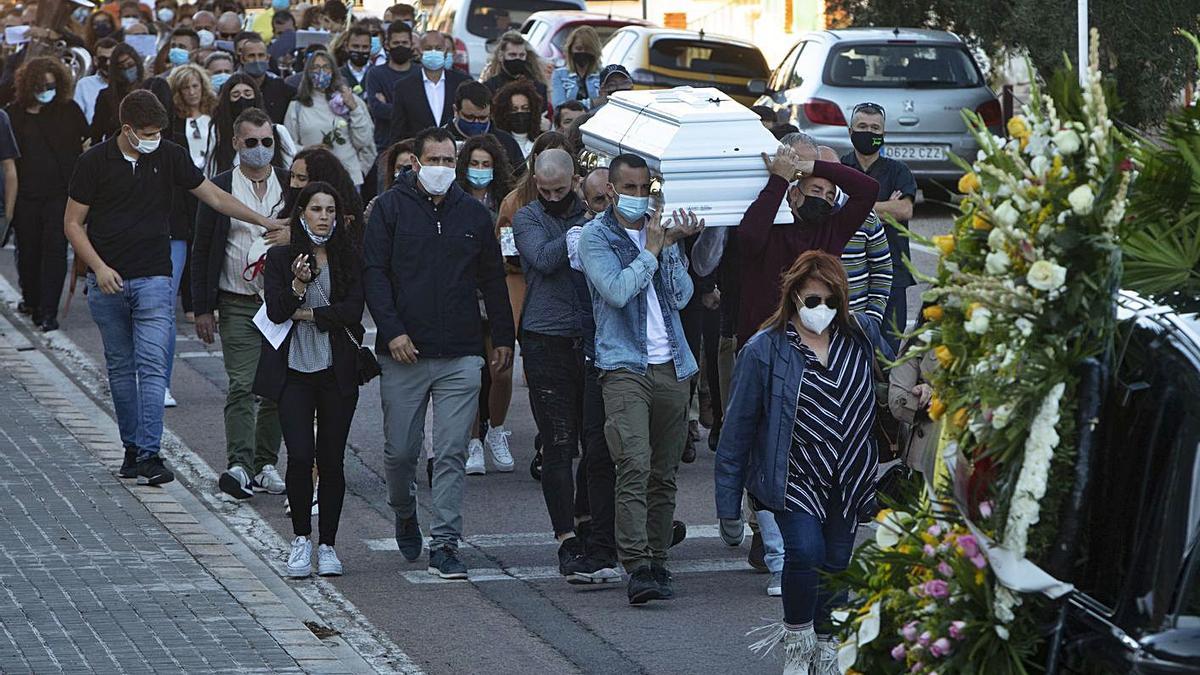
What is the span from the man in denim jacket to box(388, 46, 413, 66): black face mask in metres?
8.69

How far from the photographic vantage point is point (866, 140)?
11.4m

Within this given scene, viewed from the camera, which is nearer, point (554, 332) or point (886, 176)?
point (554, 332)

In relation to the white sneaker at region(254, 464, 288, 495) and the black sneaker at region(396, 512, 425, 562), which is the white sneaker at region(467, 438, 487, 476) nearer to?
the white sneaker at region(254, 464, 288, 495)

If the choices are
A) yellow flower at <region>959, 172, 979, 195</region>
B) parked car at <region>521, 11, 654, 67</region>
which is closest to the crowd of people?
yellow flower at <region>959, 172, 979, 195</region>

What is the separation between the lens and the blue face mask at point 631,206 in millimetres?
8672

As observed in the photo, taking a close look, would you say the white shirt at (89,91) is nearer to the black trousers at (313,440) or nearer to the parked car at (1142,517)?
the black trousers at (313,440)

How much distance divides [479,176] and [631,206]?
1.71m

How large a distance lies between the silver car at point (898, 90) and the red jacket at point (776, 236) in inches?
397

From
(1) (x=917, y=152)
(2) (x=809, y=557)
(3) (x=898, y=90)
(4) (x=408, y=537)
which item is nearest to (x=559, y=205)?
(4) (x=408, y=537)

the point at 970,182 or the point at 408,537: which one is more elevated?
the point at 970,182

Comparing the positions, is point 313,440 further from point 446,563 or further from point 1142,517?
point 1142,517

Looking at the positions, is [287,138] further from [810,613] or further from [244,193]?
[810,613]

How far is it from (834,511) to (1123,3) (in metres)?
11.6

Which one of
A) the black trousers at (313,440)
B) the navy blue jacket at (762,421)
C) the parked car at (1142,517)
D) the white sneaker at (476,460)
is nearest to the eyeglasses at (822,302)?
the navy blue jacket at (762,421)
